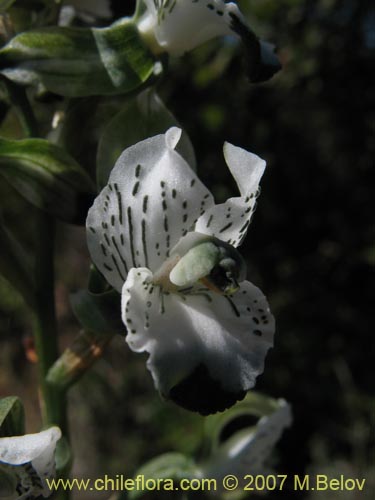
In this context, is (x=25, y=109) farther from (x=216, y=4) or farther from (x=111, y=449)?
(x=111, y=449)

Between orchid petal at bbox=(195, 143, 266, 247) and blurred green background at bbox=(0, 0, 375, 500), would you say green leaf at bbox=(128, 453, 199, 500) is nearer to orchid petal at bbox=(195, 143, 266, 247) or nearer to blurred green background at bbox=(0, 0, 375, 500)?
orchid petal at bbox=(195, 143, 266, 247)

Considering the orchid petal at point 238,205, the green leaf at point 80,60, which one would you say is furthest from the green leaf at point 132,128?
the orchid petal at point 238,205

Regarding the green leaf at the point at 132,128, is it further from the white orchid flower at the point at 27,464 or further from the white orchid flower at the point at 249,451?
the white orchid flower at the point at 249,451

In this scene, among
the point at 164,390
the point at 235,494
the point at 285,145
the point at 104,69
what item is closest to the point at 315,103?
the point at 285,145

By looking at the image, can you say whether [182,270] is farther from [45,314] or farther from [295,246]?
[295,246]

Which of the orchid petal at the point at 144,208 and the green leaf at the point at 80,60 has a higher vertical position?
the green leaf at the point at 80,60

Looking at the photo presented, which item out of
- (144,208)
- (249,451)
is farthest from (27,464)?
(249,451)
